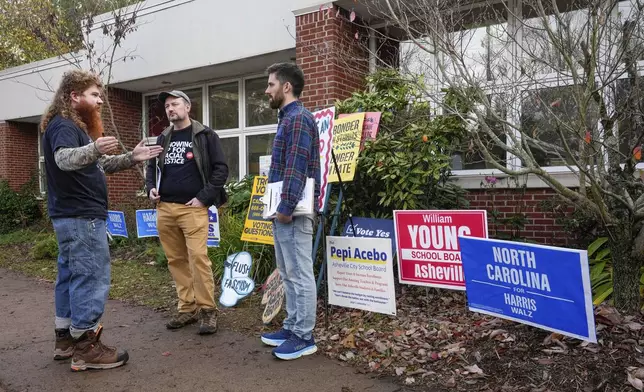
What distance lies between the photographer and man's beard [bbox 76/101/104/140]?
354 cm

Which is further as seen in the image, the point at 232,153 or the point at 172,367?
the point at 232,153

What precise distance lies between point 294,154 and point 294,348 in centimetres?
136

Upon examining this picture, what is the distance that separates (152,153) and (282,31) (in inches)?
190

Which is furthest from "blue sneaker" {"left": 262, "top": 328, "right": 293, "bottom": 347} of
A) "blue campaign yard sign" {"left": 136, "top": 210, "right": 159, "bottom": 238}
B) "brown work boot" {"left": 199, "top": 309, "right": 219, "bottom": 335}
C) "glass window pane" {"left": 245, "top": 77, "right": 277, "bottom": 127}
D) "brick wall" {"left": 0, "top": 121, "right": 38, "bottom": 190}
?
"brick wall" {"left": 0, "top": 121, "right": 38, "bottom": 190}

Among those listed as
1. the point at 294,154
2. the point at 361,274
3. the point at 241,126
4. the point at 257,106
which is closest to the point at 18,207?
the point at 241,126

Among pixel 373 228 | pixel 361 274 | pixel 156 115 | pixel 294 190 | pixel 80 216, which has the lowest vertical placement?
pixel 361 274

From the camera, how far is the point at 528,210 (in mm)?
5988

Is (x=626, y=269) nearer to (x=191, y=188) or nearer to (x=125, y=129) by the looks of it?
(x=191, y=188)

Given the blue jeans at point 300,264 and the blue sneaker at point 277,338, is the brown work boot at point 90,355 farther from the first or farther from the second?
the blue jeans at point 300,264

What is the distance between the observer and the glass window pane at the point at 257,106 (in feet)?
30.7

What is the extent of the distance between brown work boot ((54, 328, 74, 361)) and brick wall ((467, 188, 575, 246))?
14.2 feet

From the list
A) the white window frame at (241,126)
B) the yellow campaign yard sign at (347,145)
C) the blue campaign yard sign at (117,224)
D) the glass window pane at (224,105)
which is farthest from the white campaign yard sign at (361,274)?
the glass window pane at (224,105)

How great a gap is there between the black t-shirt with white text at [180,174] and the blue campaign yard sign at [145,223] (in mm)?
3040

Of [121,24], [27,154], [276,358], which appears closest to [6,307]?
[276,358]
